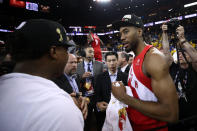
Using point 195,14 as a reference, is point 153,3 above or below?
above

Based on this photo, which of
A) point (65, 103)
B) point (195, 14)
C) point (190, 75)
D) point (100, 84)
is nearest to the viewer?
point (65, 103)

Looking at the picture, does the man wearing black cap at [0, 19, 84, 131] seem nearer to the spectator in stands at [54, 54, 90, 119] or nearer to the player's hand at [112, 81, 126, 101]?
the spectator in stands at [54, 54, 90, 119]

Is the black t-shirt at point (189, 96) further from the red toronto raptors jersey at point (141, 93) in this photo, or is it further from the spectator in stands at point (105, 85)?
the spectator in stands at point (105, 85)

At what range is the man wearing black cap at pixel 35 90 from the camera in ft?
1.78

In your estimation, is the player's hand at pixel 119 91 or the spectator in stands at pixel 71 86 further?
the player's hand at pixel 119 91

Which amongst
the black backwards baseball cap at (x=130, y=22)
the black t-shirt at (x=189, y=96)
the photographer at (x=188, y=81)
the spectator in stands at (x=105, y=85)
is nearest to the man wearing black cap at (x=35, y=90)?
the black backwards baseball cap at (x=130, y=22)

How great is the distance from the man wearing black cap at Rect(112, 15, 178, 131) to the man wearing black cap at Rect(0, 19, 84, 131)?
2.82ft

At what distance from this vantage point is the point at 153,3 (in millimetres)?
21094

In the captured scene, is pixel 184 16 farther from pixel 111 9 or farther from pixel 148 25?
pixel 111 9

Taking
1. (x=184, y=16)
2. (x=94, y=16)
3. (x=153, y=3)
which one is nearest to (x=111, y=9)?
(x=94, y=16)

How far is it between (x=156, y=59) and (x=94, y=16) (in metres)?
25.8

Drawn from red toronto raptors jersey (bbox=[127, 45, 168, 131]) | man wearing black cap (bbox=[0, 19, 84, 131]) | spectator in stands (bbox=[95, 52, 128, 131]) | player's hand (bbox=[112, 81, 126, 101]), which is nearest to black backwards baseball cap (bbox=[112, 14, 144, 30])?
red toronto raptors jersey (bbox=[127, 45, 168, 131])

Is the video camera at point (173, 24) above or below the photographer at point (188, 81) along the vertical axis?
above

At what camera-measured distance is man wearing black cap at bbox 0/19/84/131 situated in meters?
0.54
